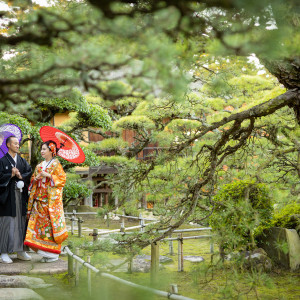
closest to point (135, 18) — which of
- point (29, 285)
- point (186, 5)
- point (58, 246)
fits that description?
point (186, 5)

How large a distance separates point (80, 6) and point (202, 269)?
2.09 meters

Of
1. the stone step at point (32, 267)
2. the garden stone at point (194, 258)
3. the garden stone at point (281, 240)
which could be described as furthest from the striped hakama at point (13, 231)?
the garden stone at point (281, 240)

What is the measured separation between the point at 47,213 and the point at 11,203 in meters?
0.53

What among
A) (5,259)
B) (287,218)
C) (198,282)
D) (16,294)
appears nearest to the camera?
(198,282)

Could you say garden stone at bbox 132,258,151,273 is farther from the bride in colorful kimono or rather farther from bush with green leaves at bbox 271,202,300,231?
bush with green leaves at bbox 271,202,300,231

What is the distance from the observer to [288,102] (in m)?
2.96

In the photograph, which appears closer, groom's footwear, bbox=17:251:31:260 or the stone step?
the stone step

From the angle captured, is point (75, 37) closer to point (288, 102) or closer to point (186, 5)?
point (186, 5)

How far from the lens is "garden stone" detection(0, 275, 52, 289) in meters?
4.06

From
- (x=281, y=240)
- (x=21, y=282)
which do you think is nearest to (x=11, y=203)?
(x=21, y=282)

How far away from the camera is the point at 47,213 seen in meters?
5.18

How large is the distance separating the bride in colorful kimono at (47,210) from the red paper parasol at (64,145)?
74mm

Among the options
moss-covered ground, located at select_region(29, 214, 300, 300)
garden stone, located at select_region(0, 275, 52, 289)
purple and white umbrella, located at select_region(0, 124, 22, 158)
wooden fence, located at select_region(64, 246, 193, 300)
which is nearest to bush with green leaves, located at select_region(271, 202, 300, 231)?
moss-covered ground, located at select_region(29, 214, 300, 300)

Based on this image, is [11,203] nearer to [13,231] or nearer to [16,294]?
[13,231]
